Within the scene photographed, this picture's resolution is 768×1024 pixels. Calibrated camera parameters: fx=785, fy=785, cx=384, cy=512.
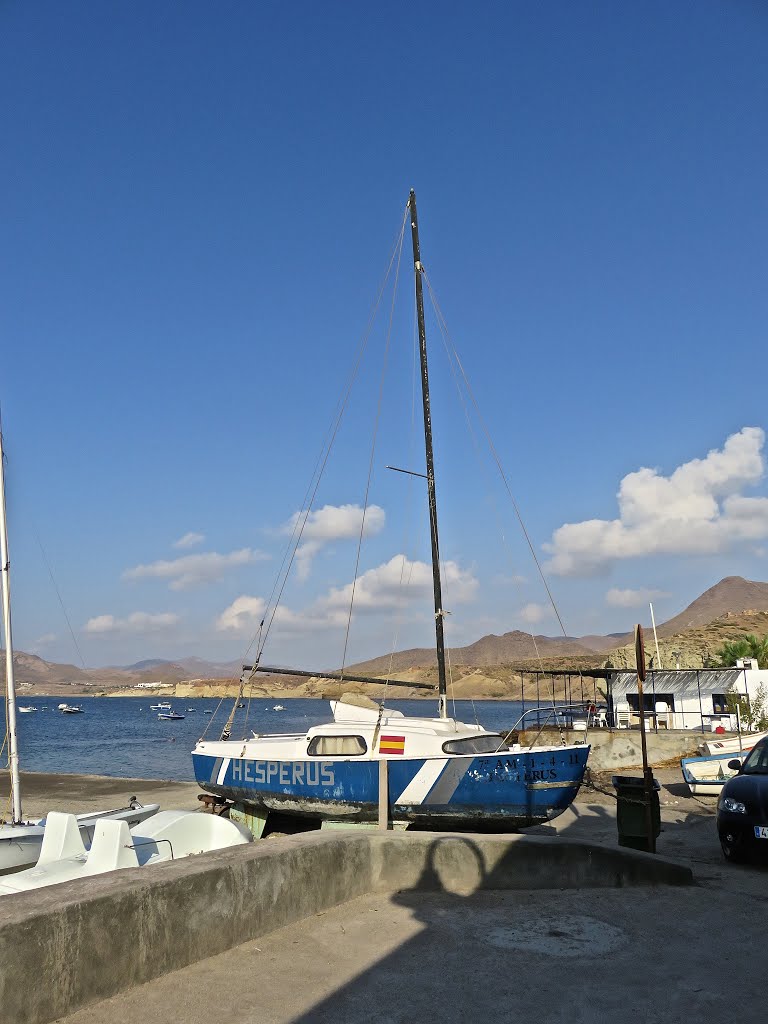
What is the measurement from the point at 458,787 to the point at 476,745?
1016 millimetres

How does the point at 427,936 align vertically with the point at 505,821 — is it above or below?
above

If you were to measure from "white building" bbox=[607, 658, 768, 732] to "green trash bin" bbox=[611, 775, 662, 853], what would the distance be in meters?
23.9

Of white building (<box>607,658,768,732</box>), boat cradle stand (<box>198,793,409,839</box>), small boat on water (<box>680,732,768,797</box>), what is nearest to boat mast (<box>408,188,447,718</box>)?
boat cradle stand (<box>198,793,409,839</box>)

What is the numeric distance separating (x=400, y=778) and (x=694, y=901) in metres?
8.77

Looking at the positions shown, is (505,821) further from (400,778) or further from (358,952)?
(358,952)

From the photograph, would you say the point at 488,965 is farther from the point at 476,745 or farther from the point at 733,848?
the point at 476,745

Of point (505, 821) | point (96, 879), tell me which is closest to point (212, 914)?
point (96, 879)

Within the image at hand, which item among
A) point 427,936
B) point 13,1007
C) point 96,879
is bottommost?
point 427,936

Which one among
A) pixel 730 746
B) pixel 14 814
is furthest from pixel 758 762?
pixel 14 814

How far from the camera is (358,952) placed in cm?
629

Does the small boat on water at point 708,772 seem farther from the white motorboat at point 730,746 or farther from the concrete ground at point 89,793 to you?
the concrete ground at point 89,793

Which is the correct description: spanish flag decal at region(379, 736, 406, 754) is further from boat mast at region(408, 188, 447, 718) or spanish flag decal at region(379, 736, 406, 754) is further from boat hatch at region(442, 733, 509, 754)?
boat mast at region(408, 188, 447, 718)

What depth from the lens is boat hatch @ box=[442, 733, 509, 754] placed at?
53.6ft

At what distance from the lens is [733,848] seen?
11133mm
